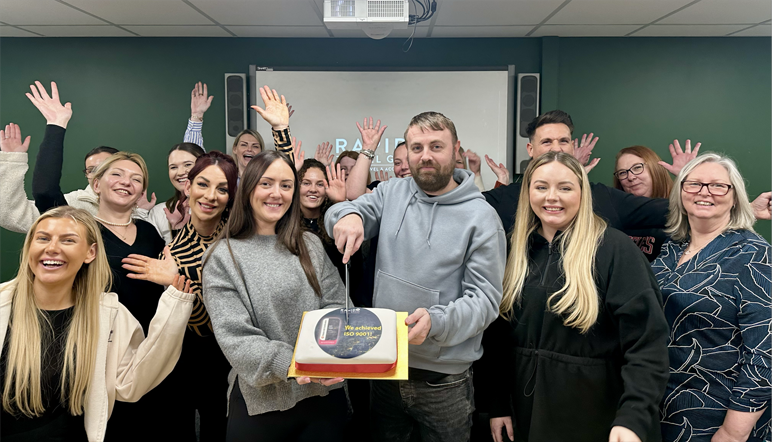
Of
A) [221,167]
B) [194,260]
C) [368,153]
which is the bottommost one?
[194,260]

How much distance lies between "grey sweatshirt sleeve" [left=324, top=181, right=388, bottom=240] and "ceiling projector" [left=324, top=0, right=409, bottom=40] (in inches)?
64.3

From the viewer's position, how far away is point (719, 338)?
1524 millimetres

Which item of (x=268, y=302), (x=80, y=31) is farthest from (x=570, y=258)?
(x=80, y=31)

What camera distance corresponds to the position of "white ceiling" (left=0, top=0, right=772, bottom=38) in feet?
11.0

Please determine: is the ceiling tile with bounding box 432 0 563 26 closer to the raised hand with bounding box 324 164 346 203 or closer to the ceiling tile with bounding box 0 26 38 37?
the raised hand with bounding box 324 164 346 203

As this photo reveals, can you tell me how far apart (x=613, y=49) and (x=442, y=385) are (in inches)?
159

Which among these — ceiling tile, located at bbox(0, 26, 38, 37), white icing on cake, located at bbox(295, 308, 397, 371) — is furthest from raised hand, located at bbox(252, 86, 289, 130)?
ceiling tile, located at bbox(0, 26, 38, 37)

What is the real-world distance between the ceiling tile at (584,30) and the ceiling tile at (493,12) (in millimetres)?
278

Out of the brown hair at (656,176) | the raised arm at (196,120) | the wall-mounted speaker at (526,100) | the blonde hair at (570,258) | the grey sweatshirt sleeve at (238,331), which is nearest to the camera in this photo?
the grey sweatshirt sleeve at (238,331)

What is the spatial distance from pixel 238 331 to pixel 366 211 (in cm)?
63

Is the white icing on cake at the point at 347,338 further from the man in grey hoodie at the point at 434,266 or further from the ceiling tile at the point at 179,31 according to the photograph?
the ceiling tile at the point at 179,31

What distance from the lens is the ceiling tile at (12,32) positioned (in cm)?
396

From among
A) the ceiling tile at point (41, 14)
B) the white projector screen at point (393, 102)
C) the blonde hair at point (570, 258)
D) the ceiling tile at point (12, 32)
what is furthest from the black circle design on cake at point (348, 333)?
the ceiling tile at point (12, 32)

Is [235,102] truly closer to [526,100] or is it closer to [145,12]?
→ [145,12]
